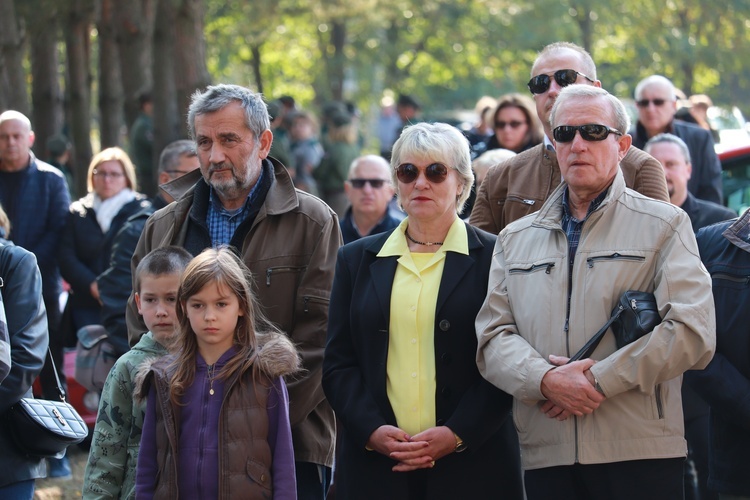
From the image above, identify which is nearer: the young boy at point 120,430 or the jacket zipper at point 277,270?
the young boy at point 120,430

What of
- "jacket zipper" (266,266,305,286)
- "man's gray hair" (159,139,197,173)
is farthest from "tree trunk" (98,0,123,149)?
"jacket zipper" (266,266,305,286)

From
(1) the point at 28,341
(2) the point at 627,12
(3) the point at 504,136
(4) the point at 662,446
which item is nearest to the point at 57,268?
(3) the point at 504,136

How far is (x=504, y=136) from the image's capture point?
30.5ft

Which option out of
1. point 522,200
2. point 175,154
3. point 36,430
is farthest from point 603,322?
point 175,154

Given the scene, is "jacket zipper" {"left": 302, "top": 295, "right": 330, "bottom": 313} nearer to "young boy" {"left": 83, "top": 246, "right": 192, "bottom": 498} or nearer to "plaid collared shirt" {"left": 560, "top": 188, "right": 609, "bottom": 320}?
"young boy" {"left": 83, "top": 246, "right": 192, "bottom": 498}

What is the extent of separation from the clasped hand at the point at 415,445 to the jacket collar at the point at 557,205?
34.3 inches

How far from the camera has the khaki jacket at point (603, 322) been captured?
4.10 m

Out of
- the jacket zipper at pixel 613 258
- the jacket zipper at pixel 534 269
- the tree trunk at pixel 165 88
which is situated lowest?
the jacket zipper at pixel 534 269

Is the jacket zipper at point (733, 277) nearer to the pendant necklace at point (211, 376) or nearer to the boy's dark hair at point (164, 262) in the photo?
the pendant necklace at point (211, 376)

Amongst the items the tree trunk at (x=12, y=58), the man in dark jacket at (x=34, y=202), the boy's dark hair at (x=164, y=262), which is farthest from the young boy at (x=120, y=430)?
the tree trunk at (x=12, y=58)

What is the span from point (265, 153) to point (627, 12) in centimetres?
2074

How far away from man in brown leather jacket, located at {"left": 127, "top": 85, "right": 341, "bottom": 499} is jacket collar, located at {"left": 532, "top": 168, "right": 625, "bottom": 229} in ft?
3.42

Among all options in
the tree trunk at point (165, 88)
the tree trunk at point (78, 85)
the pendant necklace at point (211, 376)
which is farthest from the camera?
the tree trunk at point (78, 85)

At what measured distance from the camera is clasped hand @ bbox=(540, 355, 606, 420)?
13.6 feet
